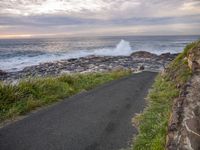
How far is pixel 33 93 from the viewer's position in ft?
29.3

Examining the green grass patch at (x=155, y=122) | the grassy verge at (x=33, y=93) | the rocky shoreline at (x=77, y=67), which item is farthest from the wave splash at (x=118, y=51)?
the green grass patch at (x=155, y=122)

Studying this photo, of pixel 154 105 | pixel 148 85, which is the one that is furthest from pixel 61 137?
pixel 148 85

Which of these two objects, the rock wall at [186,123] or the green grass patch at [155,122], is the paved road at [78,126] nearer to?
the green grass patch at [155,122]

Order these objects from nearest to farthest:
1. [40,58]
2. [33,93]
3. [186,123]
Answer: [186,123] → [33,93] → [40,58]

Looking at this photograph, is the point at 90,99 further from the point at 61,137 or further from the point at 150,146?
the point at 150,146

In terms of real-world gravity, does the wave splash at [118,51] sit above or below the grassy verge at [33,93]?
below

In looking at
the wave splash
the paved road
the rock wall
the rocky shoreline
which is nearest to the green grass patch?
the paved road

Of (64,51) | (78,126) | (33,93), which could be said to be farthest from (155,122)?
(64,51)

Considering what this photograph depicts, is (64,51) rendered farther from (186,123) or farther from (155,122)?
(186,123)

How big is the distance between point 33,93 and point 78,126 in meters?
3.30

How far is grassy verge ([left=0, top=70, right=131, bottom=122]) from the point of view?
24.6ft

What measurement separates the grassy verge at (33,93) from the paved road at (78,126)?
508 mm

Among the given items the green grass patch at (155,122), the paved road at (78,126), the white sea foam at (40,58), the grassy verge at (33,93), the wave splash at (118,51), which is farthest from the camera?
the wave splash at (118,51)

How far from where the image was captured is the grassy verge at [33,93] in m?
7.49
